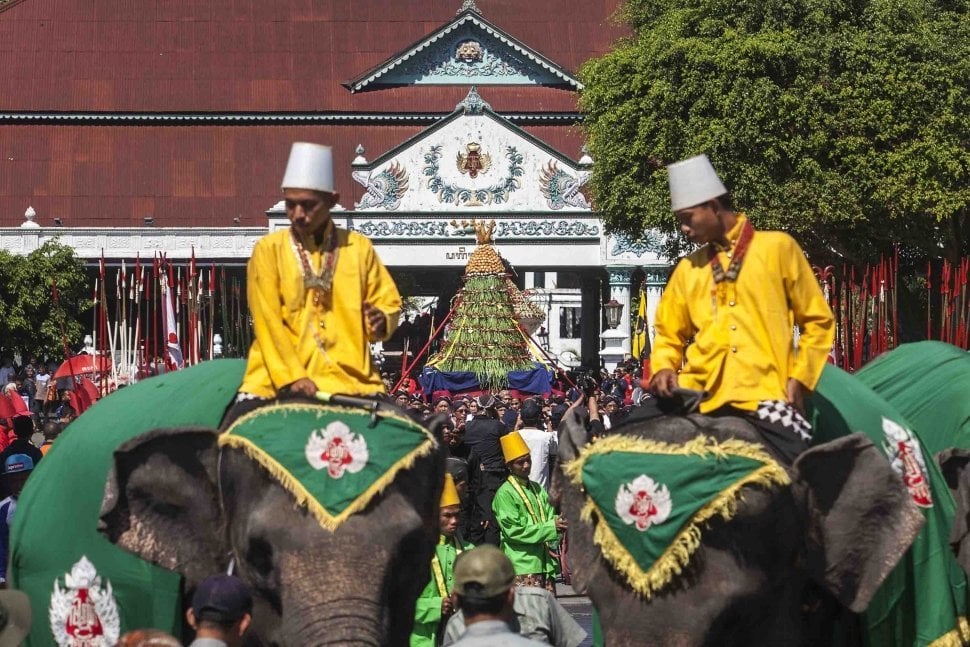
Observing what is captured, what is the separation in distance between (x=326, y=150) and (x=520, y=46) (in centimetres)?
4879

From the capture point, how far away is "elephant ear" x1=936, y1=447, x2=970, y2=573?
9203 mm

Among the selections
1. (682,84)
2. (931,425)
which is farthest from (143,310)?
(931,425)

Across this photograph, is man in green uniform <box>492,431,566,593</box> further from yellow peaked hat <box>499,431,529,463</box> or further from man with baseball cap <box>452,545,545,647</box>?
man with baseball cap <box>452,545,545,647</box>

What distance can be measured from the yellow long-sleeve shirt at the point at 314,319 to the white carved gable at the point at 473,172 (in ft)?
137

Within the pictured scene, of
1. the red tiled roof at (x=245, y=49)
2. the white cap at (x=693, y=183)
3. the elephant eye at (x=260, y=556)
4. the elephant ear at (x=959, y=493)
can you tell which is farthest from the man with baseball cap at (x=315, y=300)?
the red tiled roof at (x=245, y=49)

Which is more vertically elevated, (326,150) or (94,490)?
(326,150)

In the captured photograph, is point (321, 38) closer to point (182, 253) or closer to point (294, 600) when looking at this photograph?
point (182, 253)

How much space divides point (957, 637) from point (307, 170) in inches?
130

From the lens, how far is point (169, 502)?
324 inches

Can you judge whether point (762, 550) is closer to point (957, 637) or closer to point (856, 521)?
point (856, 521)

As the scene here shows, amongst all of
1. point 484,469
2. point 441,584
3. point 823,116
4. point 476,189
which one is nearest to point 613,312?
point 476,189

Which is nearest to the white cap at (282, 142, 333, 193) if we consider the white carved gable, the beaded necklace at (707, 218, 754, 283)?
the beaded necklace at (707, 218, 754, 283)

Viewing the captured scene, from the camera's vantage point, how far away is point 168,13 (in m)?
60.8

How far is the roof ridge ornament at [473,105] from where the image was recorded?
51438 millimetres
